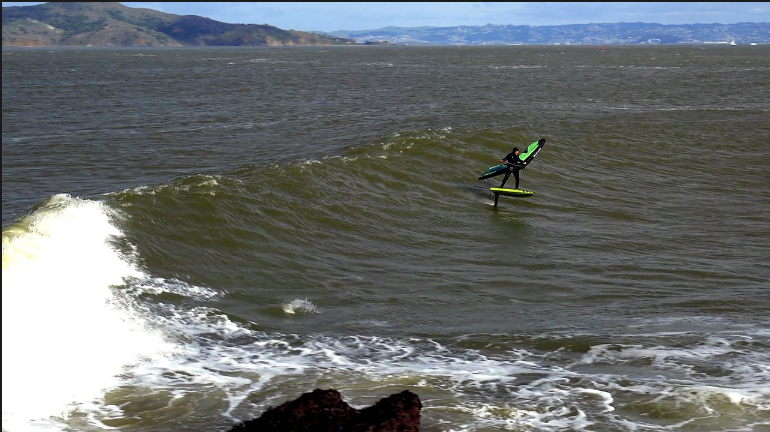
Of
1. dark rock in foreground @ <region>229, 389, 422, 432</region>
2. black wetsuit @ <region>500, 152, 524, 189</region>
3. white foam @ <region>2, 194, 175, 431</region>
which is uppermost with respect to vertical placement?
black wetsuit @ <region>500, 152, 524, 189</region>

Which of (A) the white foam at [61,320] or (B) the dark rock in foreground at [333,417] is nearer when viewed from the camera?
(B) the dark rock in foreground at [333,417]

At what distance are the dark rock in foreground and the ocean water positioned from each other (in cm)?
130

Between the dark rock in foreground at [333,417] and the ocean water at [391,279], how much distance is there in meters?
1.30

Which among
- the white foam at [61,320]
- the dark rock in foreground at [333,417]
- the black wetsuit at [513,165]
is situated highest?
the black wetsuit at [513,165]

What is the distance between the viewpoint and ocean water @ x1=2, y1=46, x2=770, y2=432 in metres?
11.4

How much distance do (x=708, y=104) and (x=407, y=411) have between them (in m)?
47.9

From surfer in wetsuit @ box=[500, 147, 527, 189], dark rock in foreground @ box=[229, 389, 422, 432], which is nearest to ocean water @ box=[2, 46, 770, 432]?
surfer in wetsuit @ box=[500, 147, 527, 189]

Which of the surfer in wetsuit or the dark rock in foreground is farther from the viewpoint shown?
the surfer in wetsuit

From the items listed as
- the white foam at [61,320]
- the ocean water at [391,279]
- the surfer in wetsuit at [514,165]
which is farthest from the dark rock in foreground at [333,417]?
the surfer in wetsuit at [514,165]

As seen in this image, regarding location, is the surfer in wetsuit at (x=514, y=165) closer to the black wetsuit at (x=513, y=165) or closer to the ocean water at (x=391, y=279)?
the black wetsuit at (x=513, y=165)

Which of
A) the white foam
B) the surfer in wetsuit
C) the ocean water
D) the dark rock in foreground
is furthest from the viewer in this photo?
the surfer in wetsuit

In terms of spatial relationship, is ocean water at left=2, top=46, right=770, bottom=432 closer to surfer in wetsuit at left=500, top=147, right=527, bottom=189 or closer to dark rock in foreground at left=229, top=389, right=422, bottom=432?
surfer in wetsuit at left=500, top=147, right=527, bottom=189

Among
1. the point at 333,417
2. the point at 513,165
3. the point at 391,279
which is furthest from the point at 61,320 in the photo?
the point at 513,165

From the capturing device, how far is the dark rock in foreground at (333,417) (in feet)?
28.4
